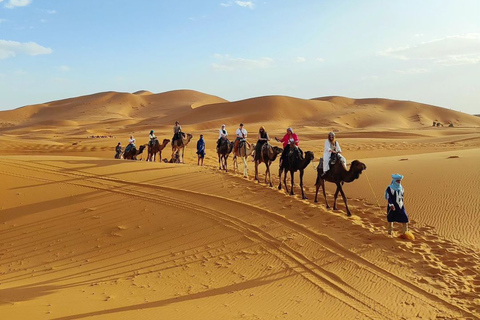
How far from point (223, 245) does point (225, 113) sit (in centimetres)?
8767

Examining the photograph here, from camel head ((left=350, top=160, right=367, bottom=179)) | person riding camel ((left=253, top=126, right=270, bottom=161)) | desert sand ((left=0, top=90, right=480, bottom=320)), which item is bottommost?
desert sand ((left=0, top=90, right=480, bottom=320))

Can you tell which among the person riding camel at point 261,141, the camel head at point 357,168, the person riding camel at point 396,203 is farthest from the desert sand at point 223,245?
the camel head at point 357,168

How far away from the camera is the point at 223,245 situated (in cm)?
1077

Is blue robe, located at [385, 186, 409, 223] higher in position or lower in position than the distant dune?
lower

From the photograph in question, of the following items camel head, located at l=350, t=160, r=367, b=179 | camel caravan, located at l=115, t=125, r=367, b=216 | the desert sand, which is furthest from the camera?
camel caravan, located at l=115, t=125, r=367, b=216

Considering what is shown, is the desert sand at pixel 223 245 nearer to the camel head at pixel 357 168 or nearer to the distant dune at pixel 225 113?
the camel head at pixel 357 168

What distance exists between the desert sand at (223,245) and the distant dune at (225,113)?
2278 inches

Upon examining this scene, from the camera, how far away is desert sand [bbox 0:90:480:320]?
24.8ft

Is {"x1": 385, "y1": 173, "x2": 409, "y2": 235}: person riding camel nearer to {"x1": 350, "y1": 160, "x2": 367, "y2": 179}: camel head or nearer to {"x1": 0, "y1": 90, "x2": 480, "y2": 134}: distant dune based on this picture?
{"x1": 350, "y1": 160, "x2": 367, "y2": 179}: camel head

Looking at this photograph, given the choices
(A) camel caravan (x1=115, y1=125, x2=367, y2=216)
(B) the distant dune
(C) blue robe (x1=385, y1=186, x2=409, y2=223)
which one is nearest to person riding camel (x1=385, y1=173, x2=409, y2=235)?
(C) blue robe (x1=385, y1=186, x2=409, y2=223)

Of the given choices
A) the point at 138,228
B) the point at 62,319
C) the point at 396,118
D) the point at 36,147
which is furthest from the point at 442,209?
the point at 396,118

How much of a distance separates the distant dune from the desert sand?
57870 millimetres

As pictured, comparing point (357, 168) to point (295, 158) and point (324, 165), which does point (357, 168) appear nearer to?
point (324, 165)

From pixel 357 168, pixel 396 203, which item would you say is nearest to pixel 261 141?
pixel 357 168
